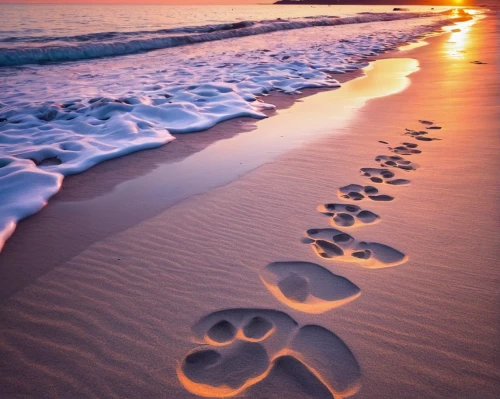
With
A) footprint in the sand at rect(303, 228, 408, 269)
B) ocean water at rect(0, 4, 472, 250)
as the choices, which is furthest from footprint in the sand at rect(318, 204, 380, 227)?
ocean water at rect(0, 4, 472, 250)

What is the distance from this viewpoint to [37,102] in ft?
19.2

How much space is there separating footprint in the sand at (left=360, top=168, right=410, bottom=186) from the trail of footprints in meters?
0.90

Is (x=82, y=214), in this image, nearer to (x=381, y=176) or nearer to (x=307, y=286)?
(x=307, y=286)

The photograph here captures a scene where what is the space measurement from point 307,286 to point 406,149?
2.24m

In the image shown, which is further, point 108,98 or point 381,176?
point 108,98

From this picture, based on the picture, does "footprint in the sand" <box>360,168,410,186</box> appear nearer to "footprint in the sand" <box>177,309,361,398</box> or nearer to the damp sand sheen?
the damp sand sheen

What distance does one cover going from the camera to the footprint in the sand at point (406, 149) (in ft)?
11.0

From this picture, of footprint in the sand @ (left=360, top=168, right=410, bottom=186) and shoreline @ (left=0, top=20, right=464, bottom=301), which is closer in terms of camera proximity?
shoreline @ (left=0, top=20, right=464, bottom=301)

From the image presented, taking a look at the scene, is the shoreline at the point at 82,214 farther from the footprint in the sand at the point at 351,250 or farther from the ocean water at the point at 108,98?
the footprint in the sand at the point at 351,250

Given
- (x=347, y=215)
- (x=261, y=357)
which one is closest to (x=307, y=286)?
(x=261, y=357)

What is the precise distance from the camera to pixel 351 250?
204 centimetres

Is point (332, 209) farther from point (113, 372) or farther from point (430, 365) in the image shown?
point (113, 372)

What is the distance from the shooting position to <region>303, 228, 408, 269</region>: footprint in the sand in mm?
1954

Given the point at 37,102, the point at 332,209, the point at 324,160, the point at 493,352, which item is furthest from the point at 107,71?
the point at 493,352
